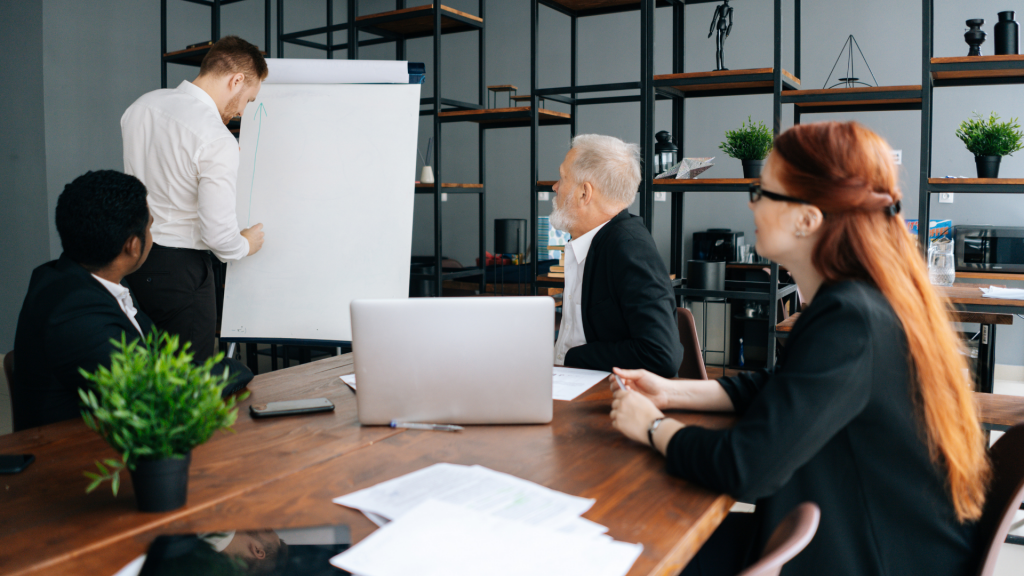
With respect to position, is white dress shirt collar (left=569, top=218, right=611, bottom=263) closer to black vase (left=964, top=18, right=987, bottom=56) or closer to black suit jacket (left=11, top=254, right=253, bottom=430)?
black suit jacket (left=11, top=254, right=253, bottom=430)

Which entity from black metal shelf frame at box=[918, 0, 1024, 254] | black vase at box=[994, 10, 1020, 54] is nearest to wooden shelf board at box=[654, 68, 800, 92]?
black metal shelf frame at box=[918, 0, 1024, 254]

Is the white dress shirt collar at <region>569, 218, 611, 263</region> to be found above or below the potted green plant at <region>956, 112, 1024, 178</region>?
below

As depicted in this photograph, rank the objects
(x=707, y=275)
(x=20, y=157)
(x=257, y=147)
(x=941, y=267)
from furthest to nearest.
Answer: (x=20, y=157)
(x=707, y=275)
(x=941, y=267)
(x=257, y=147)

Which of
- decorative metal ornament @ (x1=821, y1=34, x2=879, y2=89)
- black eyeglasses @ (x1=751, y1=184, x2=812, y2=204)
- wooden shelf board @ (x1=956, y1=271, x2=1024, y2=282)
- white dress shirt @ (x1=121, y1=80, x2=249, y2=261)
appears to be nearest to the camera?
black eyeglasses @ (x1=751, y1=184, x2=812, y2=204)

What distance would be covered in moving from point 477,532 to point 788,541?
36cm

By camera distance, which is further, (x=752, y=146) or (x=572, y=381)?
(x=752, y=146)

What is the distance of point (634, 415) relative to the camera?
1.21 metres

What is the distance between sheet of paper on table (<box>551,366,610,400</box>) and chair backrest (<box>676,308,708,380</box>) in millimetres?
528

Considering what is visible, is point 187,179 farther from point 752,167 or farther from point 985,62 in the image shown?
point 985,62

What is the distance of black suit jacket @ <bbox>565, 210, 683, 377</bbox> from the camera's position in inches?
71.4

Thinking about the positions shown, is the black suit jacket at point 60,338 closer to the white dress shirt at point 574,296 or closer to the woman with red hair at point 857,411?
the woman with red hair at point 857,411

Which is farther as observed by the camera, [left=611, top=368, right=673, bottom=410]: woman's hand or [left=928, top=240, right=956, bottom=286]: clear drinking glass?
[left=928, top=240, right=956, bottom=286]: clear drinking glass

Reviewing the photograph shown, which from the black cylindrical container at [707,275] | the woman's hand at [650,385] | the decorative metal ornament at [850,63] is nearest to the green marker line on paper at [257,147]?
the woman's hand at [650,385]

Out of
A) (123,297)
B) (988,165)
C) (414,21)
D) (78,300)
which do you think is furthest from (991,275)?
(78,300)
